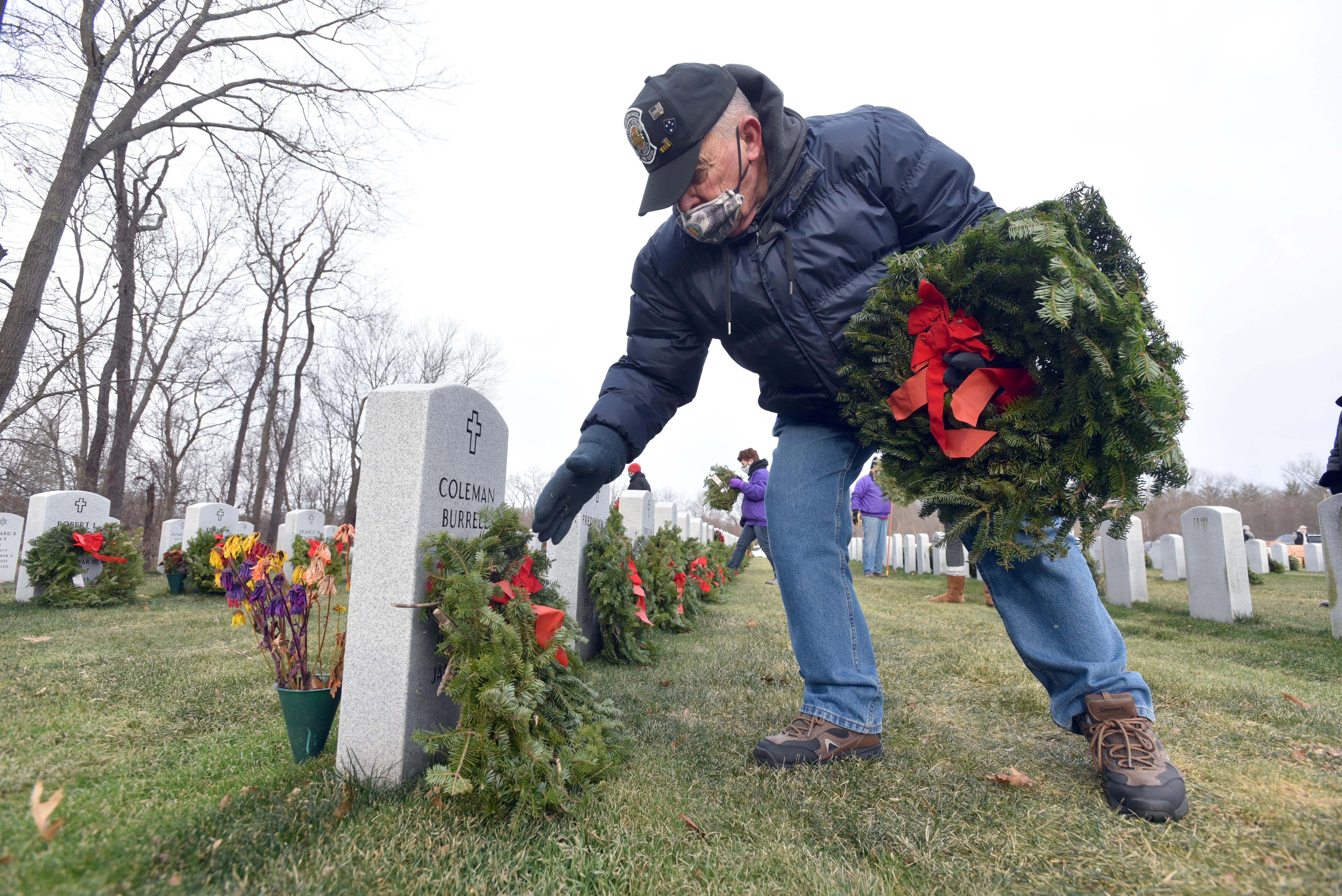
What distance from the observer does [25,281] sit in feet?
26.8

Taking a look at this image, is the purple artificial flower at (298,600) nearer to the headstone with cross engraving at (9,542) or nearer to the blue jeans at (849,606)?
the blue jeans at (849,606)

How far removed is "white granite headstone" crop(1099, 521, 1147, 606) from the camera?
7.32 m

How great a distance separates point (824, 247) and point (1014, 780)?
172cm

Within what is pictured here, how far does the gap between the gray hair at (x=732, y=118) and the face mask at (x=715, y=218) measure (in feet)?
0.58

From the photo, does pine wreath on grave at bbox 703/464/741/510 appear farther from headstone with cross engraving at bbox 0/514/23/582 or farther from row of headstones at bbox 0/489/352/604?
headstone with cross engraving at bbox 0/514/23/582

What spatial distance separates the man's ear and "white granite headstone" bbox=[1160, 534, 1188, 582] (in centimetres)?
1171

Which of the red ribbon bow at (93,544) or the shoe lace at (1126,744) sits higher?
the red ribbon bow at (93,544)

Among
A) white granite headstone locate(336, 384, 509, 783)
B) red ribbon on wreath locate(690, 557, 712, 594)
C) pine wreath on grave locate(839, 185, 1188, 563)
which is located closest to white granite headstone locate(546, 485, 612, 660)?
white granite headstone locate(336, 384, 509, 783)

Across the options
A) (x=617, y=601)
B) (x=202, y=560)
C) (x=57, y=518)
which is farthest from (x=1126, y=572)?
(x=57, y=518)

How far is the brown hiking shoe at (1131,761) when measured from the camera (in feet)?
5.51

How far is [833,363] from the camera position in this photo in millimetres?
2232

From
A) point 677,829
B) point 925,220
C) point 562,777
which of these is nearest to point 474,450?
point 562,777

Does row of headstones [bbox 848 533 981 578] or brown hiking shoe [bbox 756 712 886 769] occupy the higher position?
row of headstones [bbox 848 533 981 578]

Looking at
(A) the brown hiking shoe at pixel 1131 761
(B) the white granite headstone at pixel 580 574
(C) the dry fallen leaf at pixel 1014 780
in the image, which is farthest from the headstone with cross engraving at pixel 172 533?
(A) the brown hiking shoe at pixel 1131 761
